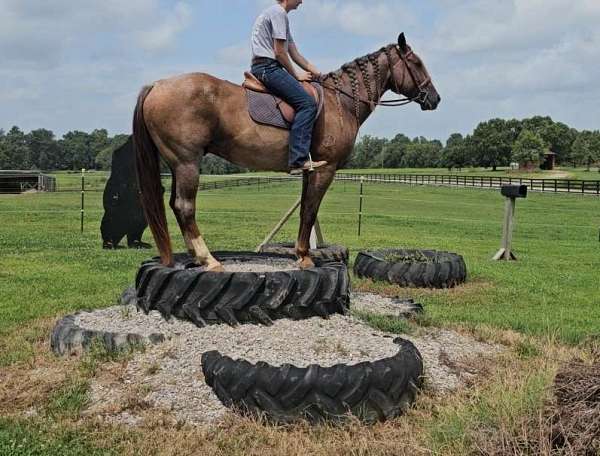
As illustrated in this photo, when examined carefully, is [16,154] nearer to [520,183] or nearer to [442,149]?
[442,149]

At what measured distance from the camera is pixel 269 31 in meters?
5.96

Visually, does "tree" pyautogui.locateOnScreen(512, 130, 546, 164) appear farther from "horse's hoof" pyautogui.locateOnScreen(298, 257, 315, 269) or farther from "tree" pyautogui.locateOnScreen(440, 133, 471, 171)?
"horse's hoof" pyautogui.locateOnScreen(298, 257, 315, 269)

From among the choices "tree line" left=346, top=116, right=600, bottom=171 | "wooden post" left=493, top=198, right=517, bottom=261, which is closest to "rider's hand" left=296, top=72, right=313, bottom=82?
"wooden post" left=493, top=198, right=517, bottom=261

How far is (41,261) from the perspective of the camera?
11641 millimetres

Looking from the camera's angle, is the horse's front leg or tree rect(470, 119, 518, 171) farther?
tree rect(470, 119, 518, 171)

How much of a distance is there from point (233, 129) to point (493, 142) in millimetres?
109030

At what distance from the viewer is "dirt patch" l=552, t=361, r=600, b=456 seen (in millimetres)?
3250

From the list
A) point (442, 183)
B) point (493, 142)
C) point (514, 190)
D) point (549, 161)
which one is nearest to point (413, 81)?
point (514, 190)

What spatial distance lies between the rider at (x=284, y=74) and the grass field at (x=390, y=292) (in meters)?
2.50

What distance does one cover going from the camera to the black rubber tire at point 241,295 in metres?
5.55

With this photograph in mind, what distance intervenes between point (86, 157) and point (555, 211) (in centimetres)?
11519

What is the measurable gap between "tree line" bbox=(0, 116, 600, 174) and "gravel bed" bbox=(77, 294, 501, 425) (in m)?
87.1

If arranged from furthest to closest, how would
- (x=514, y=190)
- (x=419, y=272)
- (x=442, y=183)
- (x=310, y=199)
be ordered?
(x=442, y=183), (x=514, y=190), (x=419, y=272), (x=310, y=199)

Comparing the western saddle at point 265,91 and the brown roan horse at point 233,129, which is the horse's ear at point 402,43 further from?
the western saddle at point 265,91
